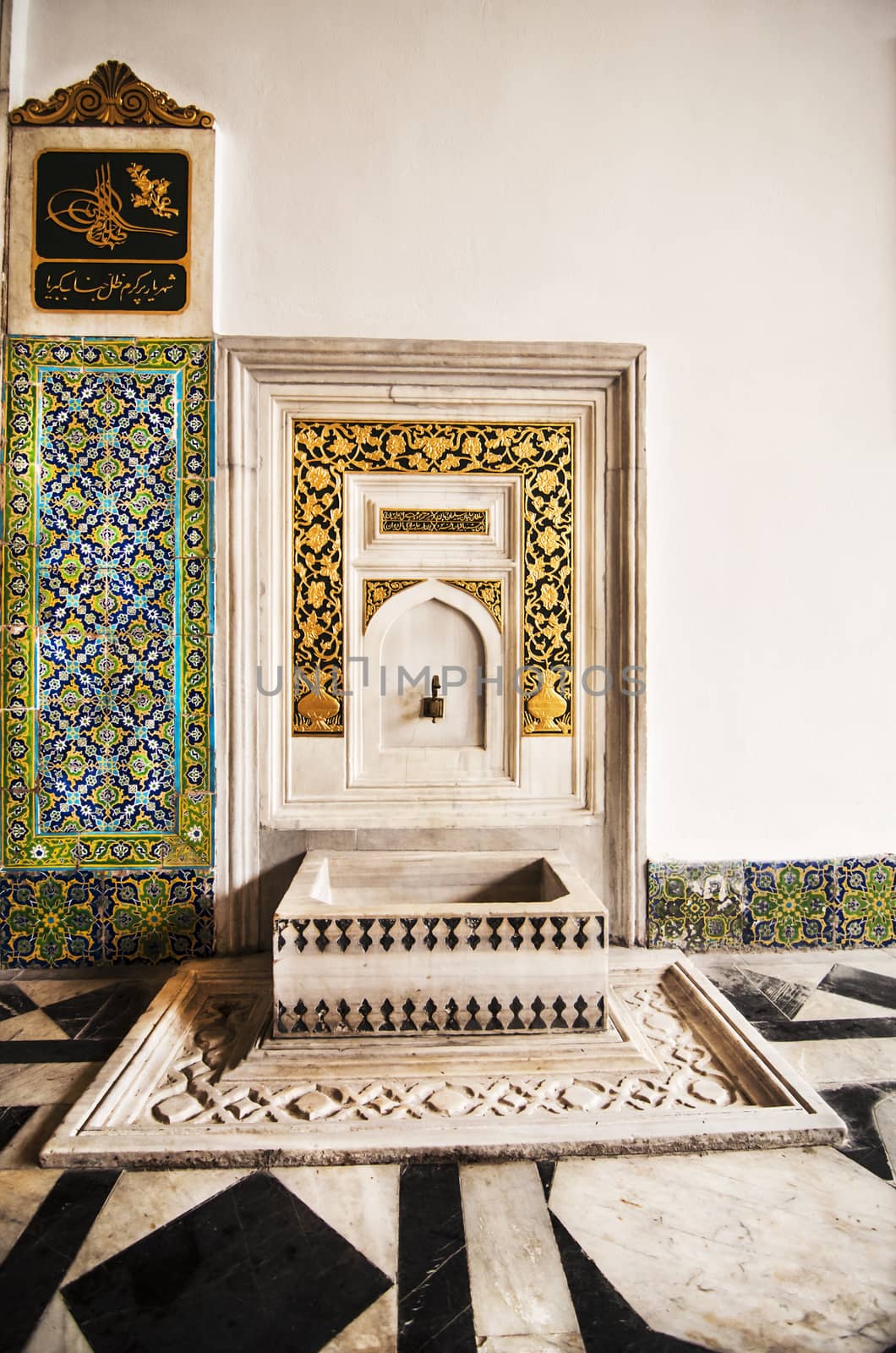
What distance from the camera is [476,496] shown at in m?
2.28

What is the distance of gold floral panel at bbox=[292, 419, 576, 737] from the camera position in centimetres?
225

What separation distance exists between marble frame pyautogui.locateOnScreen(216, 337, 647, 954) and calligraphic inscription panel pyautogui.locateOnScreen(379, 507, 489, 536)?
1.03 feet

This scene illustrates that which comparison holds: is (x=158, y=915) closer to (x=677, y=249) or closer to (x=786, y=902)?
(x=786, y=902)

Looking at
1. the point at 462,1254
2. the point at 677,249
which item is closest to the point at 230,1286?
the point at 462,1254

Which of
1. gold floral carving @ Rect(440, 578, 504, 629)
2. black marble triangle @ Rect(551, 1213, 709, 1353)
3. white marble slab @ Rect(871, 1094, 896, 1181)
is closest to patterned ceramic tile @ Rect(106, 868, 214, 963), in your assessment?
gold floral carving @ Rect(440, 578, 504, 629)

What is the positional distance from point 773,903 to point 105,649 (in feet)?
6.93

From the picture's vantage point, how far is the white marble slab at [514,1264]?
1.04 m

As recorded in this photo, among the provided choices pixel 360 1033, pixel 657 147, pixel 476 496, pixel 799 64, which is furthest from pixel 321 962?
pixel 799 64

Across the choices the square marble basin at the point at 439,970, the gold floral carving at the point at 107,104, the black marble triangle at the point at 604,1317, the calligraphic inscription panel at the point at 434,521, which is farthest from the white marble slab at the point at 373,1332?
the gold floral carving at the point at 107,104

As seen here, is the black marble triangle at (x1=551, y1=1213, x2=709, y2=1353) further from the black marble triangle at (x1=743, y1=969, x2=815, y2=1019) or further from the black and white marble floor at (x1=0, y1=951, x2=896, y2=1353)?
the black marble triangle at (x1=743, y1=969, x2=815, y2=1019)

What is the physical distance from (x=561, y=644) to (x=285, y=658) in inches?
32.4

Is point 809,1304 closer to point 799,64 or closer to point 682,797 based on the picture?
point 682,797

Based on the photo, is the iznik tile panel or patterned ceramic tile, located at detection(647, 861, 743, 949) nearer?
the iznik tile panel

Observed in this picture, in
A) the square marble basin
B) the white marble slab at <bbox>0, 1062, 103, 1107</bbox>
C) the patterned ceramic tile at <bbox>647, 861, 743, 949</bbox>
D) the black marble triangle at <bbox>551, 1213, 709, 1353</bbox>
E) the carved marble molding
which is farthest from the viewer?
the patterned ceramic tile at <bbox>647, 861, 743, 949</bbox>
